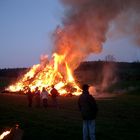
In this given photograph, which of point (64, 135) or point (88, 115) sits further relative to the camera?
point (64, 135)

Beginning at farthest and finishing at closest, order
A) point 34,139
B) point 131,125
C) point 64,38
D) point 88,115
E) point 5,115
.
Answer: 1. point 64,38
2. point 5,115
3. point 131,125
4. point 34,139
5. point 88,115

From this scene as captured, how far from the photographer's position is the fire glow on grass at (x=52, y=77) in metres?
51.2

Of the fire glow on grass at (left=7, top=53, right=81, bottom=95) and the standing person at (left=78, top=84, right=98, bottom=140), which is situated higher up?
the fire glow on grass at (left=7, top=53, right=81, bottom=95)

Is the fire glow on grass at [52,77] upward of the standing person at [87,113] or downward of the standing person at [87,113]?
upward

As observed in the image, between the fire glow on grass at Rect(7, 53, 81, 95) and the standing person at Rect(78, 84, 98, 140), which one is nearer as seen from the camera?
the standing person at Rect(78, 84, 98, 140)

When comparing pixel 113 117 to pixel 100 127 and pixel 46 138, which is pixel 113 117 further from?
pixel 46 138

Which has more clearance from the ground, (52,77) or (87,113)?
(52,77)

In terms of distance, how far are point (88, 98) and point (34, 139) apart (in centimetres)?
287

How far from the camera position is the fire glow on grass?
168ft

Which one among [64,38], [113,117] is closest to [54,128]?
[113,117]

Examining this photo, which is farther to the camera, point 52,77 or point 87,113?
point 52,77

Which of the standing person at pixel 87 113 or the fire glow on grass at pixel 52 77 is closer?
the standing person at pixel 87 113

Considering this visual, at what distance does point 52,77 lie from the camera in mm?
52594

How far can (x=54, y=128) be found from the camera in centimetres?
1723
